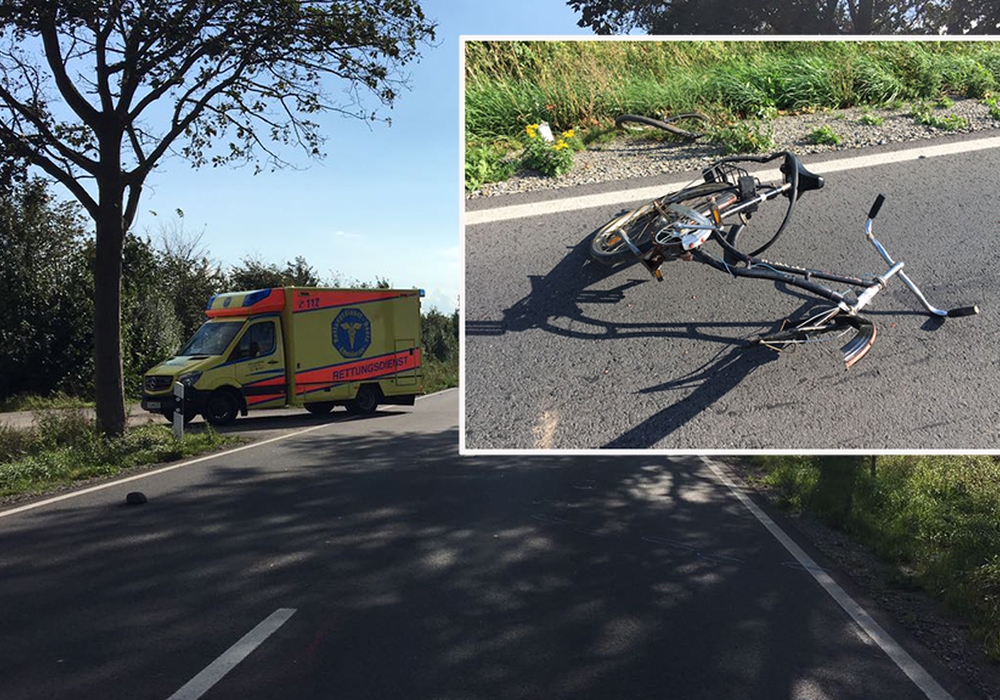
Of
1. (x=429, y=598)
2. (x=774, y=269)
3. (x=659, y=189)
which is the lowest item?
(x=429, y=598)

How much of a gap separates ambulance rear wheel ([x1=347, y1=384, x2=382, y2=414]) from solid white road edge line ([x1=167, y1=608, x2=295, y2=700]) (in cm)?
1698

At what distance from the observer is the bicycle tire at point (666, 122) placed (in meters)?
3.60

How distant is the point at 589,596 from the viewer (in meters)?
6.97

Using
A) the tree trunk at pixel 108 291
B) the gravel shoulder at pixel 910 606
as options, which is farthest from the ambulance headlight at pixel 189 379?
the gravel shoulder at pixel 910 606

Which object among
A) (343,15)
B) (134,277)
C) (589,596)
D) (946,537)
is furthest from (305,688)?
(134,277)

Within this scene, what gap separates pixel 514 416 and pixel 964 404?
4.79 feet

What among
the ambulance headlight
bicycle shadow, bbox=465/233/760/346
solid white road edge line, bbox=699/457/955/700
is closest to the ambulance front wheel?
the ambulance headlight

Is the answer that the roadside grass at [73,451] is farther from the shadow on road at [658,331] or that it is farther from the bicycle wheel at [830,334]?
the bicycle wheel at [830,334]

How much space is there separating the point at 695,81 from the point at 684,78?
1.6 inches

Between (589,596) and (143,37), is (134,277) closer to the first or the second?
(143,37)

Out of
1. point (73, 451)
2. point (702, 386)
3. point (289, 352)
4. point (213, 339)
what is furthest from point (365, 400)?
point (702, 386)

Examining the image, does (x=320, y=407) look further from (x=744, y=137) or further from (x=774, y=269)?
(x=774, y=269)

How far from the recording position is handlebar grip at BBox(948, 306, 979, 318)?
3.25 meters

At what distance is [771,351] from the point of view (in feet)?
10.8
